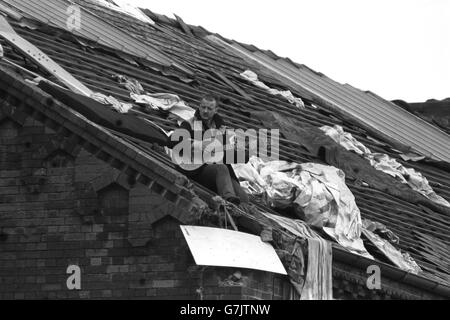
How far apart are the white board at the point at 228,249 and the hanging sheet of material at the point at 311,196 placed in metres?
2.50

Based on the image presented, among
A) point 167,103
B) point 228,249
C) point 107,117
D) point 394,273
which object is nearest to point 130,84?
point 167,103

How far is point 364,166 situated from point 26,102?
28.3ft

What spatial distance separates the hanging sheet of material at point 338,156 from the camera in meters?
28.9

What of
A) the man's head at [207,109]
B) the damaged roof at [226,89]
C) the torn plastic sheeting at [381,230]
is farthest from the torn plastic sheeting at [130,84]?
the torn plastic sheeting at [381,230]

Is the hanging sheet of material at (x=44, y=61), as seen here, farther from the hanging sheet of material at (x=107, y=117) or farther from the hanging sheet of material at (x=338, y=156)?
the hanging sheet of material at (x=338, y=156)

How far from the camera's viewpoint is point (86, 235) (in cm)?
2212

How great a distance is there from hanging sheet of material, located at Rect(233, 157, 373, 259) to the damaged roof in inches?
54.9

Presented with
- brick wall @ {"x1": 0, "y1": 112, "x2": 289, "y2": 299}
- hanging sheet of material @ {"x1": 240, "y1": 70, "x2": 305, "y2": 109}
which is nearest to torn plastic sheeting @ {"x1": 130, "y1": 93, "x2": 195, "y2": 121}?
brick wall @ {"x1": 0, "y1": 112, "x2": 289, "y2": 299}

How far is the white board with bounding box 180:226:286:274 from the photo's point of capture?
2119cm

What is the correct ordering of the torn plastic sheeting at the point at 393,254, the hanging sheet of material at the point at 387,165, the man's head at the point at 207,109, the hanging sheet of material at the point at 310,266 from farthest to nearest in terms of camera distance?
1. the hanging sheet of material at the point at 387,165
2. the torn plastic sheeting at the point at 393,254
3. the man's head at the point at 207,109
4. the hanging sheet of material at the point at 310,266

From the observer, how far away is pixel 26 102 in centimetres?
2280

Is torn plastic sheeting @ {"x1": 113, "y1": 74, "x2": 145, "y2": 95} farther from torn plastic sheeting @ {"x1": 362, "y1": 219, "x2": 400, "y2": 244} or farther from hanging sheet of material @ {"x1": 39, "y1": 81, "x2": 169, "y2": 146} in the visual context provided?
torn plastic sheeting @ {"x1": 362, "y1": 219, "x2": 400, "y2": 244}

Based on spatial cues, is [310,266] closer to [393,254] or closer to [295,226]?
[295,226]
